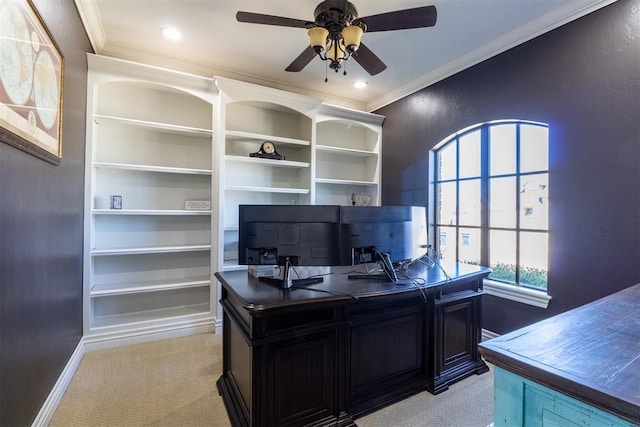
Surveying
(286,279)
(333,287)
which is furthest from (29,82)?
(333,287)

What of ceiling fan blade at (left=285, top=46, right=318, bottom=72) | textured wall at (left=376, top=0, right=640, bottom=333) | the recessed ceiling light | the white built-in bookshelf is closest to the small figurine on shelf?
the white built-in bookshelf

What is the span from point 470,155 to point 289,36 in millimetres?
2187

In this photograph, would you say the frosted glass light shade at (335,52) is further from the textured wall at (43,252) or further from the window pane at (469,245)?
the window pane at (469,245)

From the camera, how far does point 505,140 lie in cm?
282

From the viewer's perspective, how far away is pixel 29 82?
1409 millimetres

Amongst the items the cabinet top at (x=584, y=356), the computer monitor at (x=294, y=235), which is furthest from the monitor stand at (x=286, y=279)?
the cabinet top at (x=584, y=356)

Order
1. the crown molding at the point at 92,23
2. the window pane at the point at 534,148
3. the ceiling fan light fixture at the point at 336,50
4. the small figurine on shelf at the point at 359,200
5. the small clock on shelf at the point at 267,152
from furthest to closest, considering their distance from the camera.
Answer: the small figurine on shelf at the point at 359,200, the small clock on shelf at the point at 267,152, the window pane at the point at 534,148, the crown molding at the point at 92,23, the ceiling fan light fixture at the point at 336,50

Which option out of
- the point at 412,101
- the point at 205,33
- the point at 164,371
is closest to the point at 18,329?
the point at 164,371

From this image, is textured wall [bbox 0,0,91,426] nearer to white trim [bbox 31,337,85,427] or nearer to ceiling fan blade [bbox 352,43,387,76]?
white trim [bbox 31,337,85,427]

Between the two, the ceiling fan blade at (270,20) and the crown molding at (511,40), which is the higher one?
the crown molding at (511,40)

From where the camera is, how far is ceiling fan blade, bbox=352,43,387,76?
2.23 meters

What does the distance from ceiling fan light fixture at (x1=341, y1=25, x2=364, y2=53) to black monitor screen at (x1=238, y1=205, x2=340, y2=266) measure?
107cm

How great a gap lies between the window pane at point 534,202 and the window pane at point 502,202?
0.26 feet

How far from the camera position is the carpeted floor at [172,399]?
177cm
